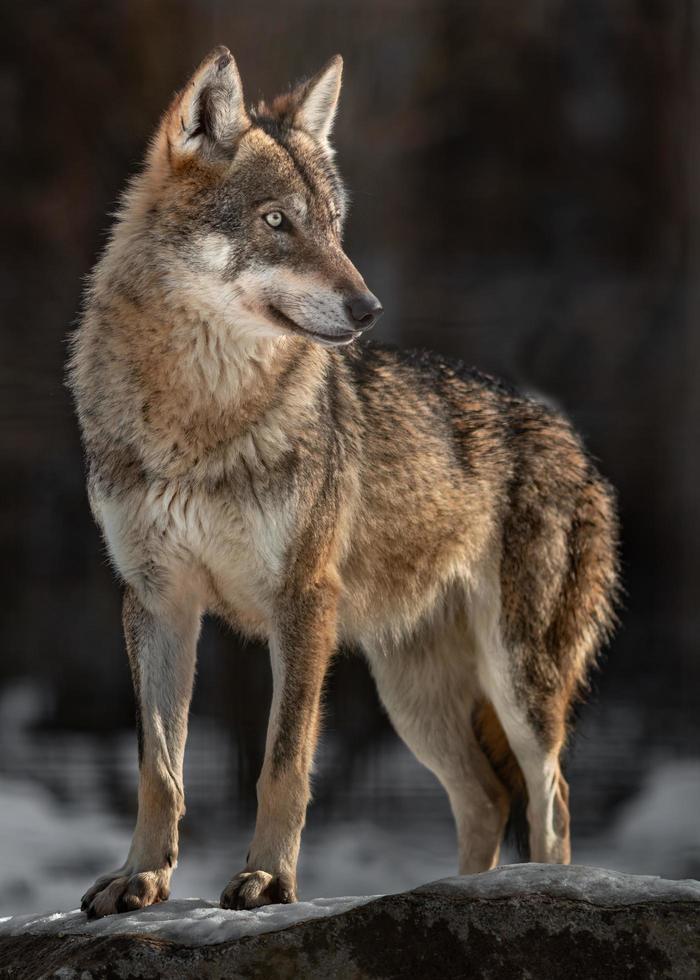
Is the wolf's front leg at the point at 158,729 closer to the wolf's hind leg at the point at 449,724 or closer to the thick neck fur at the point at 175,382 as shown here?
the thick neck fur at the point at 175,382

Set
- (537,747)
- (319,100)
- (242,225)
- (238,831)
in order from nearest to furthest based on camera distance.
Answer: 1. (242,225)
2. (319,100)
3. (537,747)
4. (238,831)

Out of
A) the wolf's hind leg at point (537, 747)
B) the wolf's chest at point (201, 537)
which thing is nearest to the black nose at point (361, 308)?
the wolf's chest at point (201, 537)

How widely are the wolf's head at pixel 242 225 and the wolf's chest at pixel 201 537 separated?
0.32 m

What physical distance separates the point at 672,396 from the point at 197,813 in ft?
6.46

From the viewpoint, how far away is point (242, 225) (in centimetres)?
242

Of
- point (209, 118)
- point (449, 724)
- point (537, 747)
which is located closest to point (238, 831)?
point (449, 724)

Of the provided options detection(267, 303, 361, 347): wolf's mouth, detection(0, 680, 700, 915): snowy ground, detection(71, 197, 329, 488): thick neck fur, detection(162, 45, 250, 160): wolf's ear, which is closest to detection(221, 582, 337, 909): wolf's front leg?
detection(71, 197, 329, 488): thick neck fur

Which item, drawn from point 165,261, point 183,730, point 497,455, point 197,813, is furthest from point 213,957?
point 197,813

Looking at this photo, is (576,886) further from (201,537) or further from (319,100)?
(319,100)

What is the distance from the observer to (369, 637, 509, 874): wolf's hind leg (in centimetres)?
322

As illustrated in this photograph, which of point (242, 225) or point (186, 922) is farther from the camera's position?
point (242, 225)

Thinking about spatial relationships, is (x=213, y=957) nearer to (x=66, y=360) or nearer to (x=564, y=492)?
(x=66, y=360)

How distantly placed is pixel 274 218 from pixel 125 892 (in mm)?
1167

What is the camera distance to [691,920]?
2.00 meters
